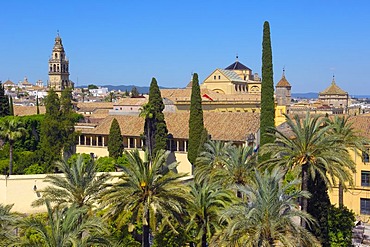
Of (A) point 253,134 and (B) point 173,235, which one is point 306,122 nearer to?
(B) point 173,235

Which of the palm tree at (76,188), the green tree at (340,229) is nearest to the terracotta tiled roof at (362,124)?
the green tree at (340,229)

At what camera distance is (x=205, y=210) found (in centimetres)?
2252

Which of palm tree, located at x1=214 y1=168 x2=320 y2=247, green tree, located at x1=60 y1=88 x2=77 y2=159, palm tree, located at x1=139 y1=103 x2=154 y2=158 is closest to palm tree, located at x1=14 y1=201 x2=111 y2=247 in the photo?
palm tree, located at x1=214 y1=168 x2=320 y2=247

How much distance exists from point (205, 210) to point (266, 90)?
63.7 feet

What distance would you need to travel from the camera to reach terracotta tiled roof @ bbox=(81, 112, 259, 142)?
4356 cm

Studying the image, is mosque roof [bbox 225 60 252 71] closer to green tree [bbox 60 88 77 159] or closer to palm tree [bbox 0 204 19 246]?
green tree [bbox 60 88 77 159]

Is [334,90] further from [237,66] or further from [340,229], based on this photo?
[340,229]

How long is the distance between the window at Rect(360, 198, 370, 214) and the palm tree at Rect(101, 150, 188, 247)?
19.1 metres

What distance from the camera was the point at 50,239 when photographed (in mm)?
15078

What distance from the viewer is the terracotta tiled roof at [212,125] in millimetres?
43562

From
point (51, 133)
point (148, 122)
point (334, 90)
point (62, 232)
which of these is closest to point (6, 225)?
point (62, 232)

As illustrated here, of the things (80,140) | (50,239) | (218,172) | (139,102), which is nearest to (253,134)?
(218,172)

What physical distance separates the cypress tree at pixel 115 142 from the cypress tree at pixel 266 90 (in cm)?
1277

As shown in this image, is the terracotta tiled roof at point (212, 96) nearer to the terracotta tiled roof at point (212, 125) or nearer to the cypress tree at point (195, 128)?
the terracotta tiled roof at point (212, 125)
